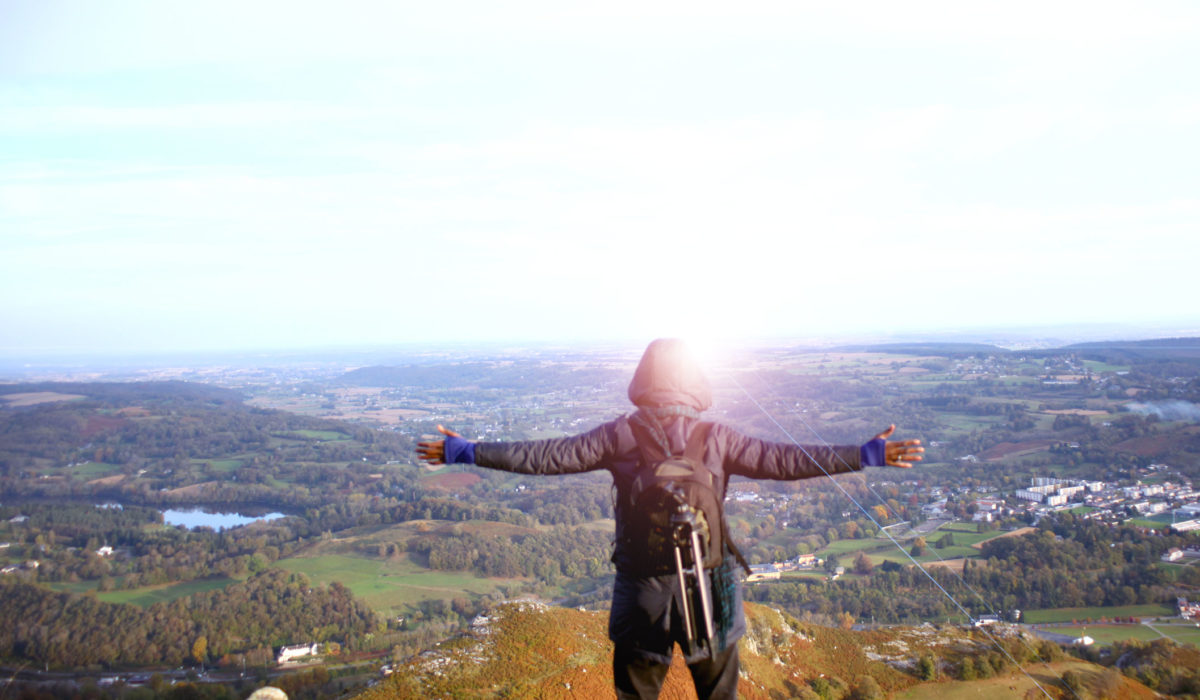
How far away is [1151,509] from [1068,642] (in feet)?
56.2

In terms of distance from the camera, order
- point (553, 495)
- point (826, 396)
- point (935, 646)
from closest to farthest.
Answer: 1. point (935, 646)
2. point (826, 396)
3. point (553, 495)

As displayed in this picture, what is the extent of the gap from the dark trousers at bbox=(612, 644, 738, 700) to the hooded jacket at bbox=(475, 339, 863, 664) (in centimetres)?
8

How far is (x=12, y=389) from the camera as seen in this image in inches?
3915

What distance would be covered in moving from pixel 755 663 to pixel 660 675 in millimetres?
8225

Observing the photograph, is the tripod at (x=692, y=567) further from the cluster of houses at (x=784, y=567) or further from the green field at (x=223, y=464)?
the green field at (x=223, y=464)

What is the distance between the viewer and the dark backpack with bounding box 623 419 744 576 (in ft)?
11.0

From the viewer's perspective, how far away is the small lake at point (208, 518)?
5403 centimetres

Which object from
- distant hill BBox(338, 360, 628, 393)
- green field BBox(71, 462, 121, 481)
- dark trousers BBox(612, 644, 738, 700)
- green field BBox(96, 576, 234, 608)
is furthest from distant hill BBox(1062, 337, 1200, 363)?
green field BBox(71, 462, 121, 481)

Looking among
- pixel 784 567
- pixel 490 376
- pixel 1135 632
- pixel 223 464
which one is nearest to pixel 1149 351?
pixel 784 567

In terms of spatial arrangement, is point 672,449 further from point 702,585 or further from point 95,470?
point 95,470

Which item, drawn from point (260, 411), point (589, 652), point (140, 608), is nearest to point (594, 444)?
point (589, 652)

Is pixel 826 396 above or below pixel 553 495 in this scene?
above

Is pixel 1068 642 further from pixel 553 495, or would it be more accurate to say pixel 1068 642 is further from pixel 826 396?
pixel 553 495

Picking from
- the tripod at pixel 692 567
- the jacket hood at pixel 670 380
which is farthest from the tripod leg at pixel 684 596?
the jacket hood at pixel 670 380
